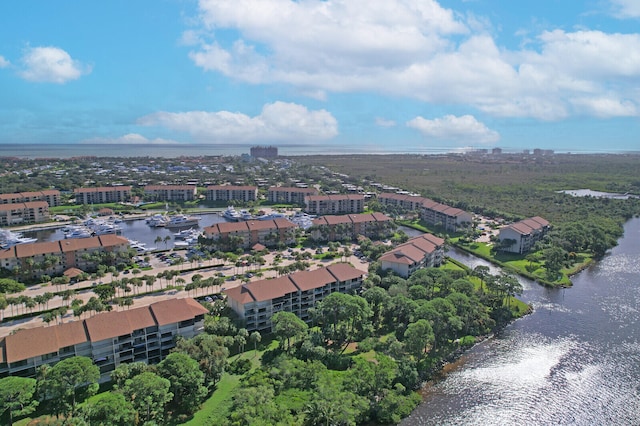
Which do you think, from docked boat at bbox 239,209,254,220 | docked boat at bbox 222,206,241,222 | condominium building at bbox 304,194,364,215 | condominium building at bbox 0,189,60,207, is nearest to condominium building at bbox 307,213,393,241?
docked boat at bbox 239,209,254,220

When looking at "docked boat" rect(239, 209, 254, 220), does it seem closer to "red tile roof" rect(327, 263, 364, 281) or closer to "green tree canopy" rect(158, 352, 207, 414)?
"red tile roof" rect(327, 263, 364, 281)

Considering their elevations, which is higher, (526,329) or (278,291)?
(278,291)

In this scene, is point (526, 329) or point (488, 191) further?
point (488, 191)

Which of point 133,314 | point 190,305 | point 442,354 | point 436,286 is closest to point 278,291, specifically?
point 190,305

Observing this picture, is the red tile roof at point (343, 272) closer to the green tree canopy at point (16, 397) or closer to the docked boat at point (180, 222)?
the green tree canopy at point (16, 397)

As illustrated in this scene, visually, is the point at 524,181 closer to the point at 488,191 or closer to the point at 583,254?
the point at 488,191

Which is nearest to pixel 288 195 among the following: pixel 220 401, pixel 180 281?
pixel 180 281

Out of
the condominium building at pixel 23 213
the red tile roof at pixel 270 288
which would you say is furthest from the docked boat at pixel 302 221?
the condominium building at pixel 23 213
